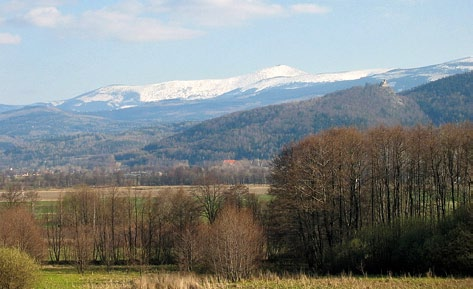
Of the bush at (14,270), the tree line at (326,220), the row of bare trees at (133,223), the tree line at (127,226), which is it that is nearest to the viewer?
the bush at (14,270)

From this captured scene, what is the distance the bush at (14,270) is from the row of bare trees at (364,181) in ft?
73.4

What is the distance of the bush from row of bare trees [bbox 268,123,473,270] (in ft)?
73.4

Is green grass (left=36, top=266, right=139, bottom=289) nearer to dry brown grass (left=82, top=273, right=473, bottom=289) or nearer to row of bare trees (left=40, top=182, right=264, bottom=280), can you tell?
row of bare trees (left=40, top=182, right=264, bottom=280)

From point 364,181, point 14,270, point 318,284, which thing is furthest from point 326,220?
point 14,270

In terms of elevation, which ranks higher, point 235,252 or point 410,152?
point 410,152

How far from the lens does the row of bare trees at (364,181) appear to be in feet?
157

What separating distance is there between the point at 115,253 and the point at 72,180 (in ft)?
338

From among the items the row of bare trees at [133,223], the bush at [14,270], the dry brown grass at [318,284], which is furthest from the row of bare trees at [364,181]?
the bush at [14,270]

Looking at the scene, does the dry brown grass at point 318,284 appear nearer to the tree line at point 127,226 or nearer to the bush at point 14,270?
the bush at point 14,270

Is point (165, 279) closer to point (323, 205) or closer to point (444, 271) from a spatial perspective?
point (444, 271)

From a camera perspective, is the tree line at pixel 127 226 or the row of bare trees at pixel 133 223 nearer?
the tree line at pixel 127 226

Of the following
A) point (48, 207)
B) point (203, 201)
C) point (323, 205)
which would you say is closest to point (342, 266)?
point (323, 205)

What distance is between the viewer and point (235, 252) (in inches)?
1612

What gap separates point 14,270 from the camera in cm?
3116
